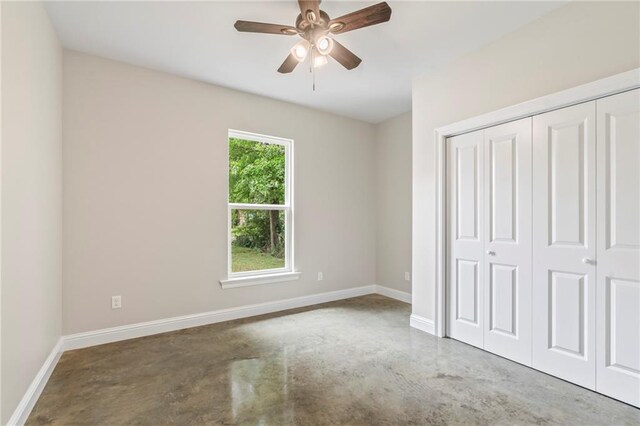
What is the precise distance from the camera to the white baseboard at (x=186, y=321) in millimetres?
2855

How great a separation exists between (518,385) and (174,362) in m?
2.64

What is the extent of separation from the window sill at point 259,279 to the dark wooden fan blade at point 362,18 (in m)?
2.78

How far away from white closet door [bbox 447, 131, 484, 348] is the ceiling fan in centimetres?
140

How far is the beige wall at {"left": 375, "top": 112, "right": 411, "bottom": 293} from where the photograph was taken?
446cm

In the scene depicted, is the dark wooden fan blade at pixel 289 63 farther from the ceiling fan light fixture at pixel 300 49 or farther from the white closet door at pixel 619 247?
the white closet door at pixel 619 247

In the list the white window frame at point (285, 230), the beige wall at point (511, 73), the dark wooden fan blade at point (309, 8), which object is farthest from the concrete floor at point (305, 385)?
the dark wooden fan blade at point (309, 8)

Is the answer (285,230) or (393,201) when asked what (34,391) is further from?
(393,201)

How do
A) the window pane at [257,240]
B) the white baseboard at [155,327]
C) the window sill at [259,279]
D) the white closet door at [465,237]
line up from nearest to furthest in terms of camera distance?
the white baseboard at [155,327]
the white closet door at [465,237]
the window sill at [259,279]
the window pane at [257,240]

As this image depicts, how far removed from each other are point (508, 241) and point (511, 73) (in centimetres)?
141

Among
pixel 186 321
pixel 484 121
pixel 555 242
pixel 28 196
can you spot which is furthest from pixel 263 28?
pixel 186 321

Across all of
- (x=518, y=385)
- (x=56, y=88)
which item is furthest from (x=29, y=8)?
(x=518, y=385)

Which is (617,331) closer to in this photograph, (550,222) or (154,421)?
(550,222)

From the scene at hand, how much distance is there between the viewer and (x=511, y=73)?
2.59m

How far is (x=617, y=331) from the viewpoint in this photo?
202cm
